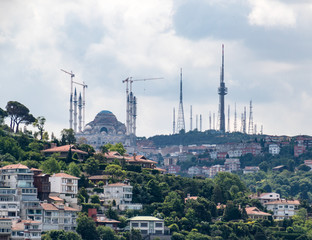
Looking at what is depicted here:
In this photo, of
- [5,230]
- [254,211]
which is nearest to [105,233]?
[5,230]

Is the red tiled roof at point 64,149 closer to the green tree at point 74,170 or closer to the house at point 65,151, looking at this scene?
the house at point 65,151

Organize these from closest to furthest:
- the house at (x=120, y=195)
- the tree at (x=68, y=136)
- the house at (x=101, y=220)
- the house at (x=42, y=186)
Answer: the house at (x=42, y=186)
the house at (x=101, y=220)
the house at (x=120, y=195)
the tree at (x=68, y=136)

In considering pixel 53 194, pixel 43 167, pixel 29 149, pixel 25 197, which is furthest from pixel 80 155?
pixel 25 197

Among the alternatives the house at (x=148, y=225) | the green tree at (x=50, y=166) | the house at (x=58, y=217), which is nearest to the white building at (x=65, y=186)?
the green tree at (x=50, y=166)

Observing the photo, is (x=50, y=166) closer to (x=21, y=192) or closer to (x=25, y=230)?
(x=21, y=192)

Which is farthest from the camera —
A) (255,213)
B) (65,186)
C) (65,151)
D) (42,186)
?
(65,151)

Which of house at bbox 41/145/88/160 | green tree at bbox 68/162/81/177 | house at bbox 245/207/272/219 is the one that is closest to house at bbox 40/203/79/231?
green tree at bbox 68/162/81/177

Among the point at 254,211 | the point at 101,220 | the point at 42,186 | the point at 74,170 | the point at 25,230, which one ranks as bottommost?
the point at 25,230

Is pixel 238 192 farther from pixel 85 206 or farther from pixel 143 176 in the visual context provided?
pixel 85 206
